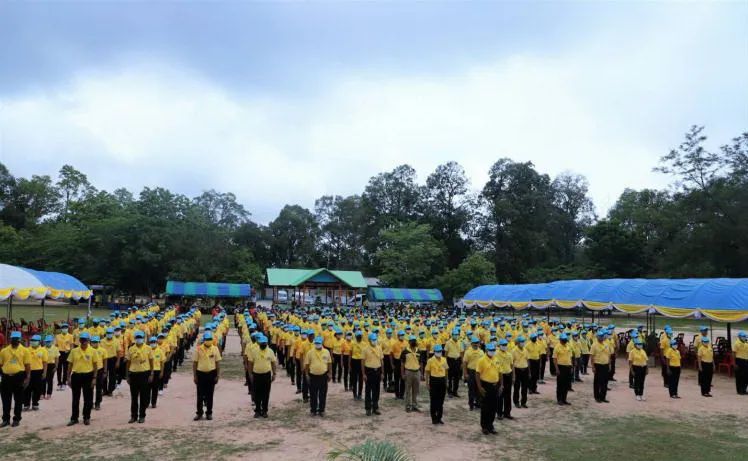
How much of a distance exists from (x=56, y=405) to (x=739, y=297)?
63.0 ft

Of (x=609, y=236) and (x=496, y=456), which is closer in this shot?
(x=496, y=456)

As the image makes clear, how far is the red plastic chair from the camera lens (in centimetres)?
1670

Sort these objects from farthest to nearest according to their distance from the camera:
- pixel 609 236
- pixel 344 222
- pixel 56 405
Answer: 1. pixel 344 222
2. pixel 609 236
3. pixel 56 405

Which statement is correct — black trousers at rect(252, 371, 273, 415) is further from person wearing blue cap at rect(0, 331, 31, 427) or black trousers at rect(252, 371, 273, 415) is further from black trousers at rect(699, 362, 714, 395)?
black trousers at rect(699, 362, 714, 395)

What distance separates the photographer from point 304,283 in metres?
42.3

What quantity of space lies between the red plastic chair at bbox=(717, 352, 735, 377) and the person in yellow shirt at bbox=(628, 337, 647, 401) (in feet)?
20.6

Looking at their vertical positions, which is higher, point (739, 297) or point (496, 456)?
point (739, 297)

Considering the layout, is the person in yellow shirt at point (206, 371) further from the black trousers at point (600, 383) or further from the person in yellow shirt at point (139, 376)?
the black trousers at point (600, 383)

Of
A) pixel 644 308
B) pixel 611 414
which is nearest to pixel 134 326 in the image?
pixel 611 414

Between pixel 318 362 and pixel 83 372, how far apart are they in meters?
3.99

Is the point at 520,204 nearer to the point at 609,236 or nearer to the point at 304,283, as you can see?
the point at 609,236

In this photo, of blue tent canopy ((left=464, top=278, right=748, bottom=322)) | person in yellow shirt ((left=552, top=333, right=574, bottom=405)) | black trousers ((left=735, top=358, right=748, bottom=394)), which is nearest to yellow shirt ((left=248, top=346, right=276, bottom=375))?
person in yellow shirt ((left=552, top=333, right=574, bottom=405))

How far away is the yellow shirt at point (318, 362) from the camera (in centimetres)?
999

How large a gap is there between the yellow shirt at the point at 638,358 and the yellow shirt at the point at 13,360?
12.2 meters
